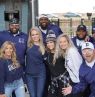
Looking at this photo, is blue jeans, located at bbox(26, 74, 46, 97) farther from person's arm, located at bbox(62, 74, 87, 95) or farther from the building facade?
the building facade

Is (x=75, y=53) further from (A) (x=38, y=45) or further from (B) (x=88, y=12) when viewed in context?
(B) (x=88, y=12)

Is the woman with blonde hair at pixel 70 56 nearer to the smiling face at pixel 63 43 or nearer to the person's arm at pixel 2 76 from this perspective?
the smiling face at pixel 63 43

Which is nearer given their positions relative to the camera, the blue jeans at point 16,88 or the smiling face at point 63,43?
the smiling face at point 63,43

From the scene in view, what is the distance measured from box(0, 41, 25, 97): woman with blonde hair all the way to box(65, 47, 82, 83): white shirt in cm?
88

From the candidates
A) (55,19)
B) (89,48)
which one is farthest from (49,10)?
(89,48)

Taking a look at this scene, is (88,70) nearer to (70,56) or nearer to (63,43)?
(70,56)

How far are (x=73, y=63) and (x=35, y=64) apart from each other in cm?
98

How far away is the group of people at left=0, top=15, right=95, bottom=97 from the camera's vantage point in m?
7.05

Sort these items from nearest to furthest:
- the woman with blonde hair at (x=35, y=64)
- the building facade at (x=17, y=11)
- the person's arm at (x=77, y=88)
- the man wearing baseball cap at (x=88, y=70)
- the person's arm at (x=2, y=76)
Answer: the man wearing baseball cap at (x=88, y=70)
the person's arm at (x=77, y=88)
the person's arm at (x=2, y=76)
the woman with blonde hair at (x=35, y=64)
the building facade at (x=17, y=11)

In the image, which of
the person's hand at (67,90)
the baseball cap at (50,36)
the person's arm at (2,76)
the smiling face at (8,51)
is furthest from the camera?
the baseball cap at (50,36)

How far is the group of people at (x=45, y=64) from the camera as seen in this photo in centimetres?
705

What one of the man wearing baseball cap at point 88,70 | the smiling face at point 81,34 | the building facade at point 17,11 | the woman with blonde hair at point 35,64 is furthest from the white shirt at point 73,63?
the building facade at point 17,11

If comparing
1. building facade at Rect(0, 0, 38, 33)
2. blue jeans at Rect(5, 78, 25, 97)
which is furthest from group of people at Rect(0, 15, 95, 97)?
building facade at Rect(0, 0, 38, 33)

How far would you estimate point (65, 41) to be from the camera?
7621 millimetres
